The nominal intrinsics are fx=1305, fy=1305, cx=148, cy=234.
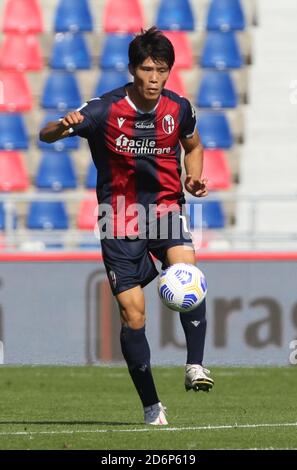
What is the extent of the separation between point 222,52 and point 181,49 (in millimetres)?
619

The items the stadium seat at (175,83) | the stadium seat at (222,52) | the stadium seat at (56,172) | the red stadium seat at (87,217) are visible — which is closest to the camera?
the red stadium seat at (87,217)

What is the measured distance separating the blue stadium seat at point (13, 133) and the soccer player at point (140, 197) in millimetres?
10328

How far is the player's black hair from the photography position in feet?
26.0

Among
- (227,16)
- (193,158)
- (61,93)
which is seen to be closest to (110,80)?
(61,93)

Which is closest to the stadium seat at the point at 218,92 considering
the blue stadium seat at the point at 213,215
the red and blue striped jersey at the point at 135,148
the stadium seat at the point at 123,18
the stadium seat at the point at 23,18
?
the stadium seat at the point at 123,18

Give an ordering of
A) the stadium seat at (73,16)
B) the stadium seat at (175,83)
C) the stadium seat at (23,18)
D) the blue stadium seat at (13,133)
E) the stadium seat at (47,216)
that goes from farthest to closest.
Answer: the stadium seat at (23,18) < the stadium seat at (73,16) < the stadium seat at (175,83) < the blue stadium seat at (13,133) < the stadium seat at (47,216)

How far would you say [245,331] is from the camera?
14.3 meters

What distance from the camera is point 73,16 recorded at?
19.5m

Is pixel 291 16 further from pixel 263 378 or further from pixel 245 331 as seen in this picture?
pixel 263 378

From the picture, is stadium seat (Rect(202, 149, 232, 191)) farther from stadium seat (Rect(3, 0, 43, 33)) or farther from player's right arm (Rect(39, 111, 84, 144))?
player's right arm (Rect(39, 111, 84, 144))

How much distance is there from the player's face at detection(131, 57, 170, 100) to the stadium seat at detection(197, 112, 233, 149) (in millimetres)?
10500

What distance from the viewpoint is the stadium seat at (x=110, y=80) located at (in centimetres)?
1905

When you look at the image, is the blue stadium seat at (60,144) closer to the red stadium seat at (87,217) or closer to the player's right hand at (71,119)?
the red stadium seat at (87,217)
